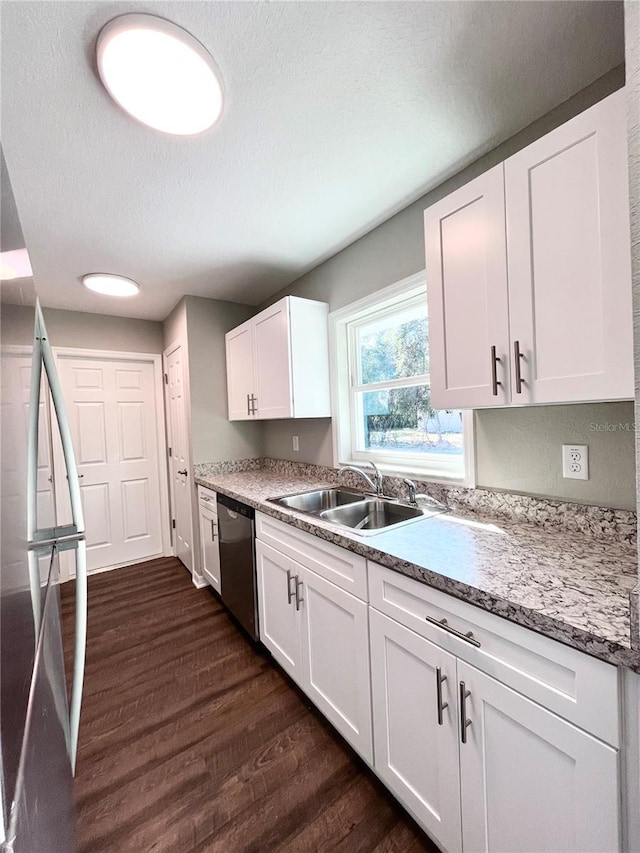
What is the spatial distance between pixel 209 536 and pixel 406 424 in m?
1.74

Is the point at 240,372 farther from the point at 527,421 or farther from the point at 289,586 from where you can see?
the point at 527,421

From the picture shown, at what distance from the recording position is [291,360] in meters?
2.22

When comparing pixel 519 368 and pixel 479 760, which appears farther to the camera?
pixel 519 368

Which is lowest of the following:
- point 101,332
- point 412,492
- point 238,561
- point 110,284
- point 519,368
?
point 238,561

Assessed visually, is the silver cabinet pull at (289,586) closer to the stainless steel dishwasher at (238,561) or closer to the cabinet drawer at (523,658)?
the stainless steel dishwasher at (238,561)

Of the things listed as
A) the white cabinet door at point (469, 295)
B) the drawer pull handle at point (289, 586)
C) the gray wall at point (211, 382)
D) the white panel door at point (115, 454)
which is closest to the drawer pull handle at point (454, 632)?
the white cabinet door at point (469, 295)

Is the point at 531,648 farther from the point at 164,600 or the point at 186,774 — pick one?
the point at 164,600

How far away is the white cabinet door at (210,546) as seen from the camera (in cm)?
255

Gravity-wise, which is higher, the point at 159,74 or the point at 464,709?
the point at 159,74

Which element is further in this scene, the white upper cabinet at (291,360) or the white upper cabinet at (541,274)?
the white upper cabinet at (291,360)

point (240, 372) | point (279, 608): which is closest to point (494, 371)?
point (279, 608)

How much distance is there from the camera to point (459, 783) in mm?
939

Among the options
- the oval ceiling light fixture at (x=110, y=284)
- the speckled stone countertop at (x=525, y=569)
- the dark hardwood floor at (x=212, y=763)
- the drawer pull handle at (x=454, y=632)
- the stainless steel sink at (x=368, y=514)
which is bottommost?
the dark hardwood floor at (x=212, y=763)

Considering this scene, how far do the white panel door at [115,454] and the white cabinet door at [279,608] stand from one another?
220 centimetres
